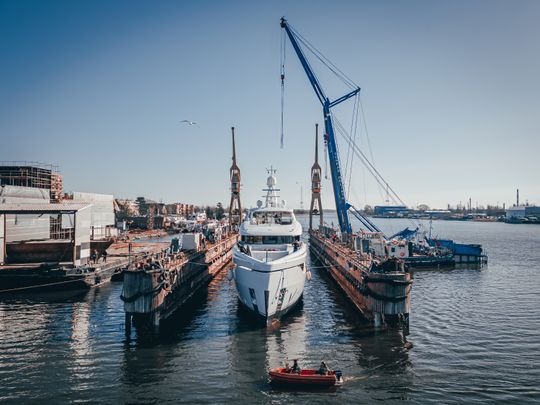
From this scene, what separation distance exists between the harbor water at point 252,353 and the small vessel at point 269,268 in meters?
1.83

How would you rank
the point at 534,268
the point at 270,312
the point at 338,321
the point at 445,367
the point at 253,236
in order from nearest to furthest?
1. the point at 445,367
2. the point at 270,312
3. the point at 338,321
4. the point at 253,236
5. the point at 534,268

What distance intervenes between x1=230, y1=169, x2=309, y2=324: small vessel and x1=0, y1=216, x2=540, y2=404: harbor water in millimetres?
1832

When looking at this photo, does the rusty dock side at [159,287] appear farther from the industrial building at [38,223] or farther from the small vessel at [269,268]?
the industrial building at [38,223]

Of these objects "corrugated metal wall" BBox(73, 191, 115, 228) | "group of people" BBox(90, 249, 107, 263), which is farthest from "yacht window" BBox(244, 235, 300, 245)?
"corrugated metal wall" BBox(73, 191, 115, 228)

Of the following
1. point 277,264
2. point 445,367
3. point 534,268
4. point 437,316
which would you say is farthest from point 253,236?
point 534,268

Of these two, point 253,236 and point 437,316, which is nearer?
point 437,316

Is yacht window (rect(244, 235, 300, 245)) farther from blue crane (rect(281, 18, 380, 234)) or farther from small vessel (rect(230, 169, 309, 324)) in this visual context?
blue crane (rect(281, 18, 380, 234))

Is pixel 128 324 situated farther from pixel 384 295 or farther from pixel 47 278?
pixel 47 278

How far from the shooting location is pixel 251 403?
19.1 m

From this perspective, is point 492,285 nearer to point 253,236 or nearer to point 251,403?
point 253,236

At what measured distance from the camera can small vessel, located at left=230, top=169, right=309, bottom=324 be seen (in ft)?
96.8

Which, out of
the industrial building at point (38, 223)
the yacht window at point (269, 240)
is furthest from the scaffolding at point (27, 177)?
the yacht window at point (269, 240)

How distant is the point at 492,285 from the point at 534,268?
2026cm

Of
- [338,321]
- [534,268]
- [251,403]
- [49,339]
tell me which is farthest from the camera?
[534,268]
